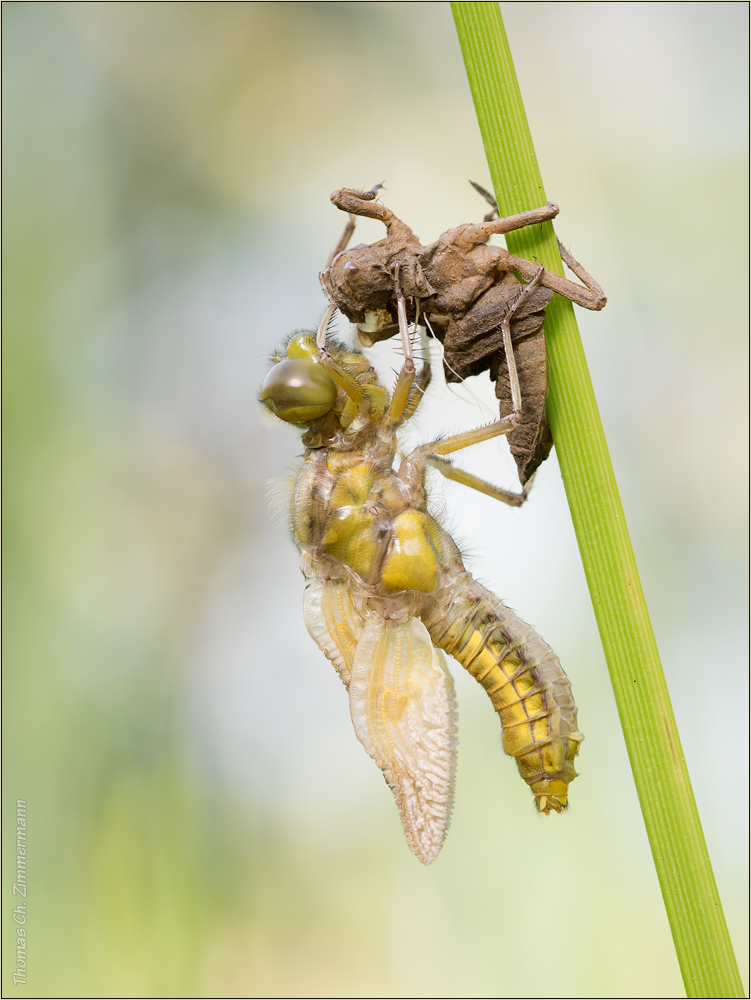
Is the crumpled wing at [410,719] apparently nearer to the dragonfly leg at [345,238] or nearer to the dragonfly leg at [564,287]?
the dragonfly leg at [564,287]

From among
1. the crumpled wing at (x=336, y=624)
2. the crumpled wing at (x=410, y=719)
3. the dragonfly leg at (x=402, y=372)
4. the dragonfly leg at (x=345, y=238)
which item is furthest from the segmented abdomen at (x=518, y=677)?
the dragonfly leg at (x=345, y=238)

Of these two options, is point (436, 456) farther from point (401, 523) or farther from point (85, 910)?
point (85, 910)

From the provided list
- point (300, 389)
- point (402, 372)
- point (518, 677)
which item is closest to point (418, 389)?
point (402, 372)

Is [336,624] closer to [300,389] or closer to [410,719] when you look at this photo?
[410,719]

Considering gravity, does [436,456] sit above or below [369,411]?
below

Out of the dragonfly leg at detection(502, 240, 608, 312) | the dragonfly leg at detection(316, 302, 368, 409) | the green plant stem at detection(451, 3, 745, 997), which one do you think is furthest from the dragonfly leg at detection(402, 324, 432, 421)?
the green plant stem at detection(451, 3, 745, 997)

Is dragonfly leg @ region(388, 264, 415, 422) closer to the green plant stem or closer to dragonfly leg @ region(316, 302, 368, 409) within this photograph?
dragonfly leg @ region(316, 302, 368, 409)

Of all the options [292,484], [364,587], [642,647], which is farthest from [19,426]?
[642,647]

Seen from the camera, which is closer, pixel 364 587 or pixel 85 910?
pixel 364 587
